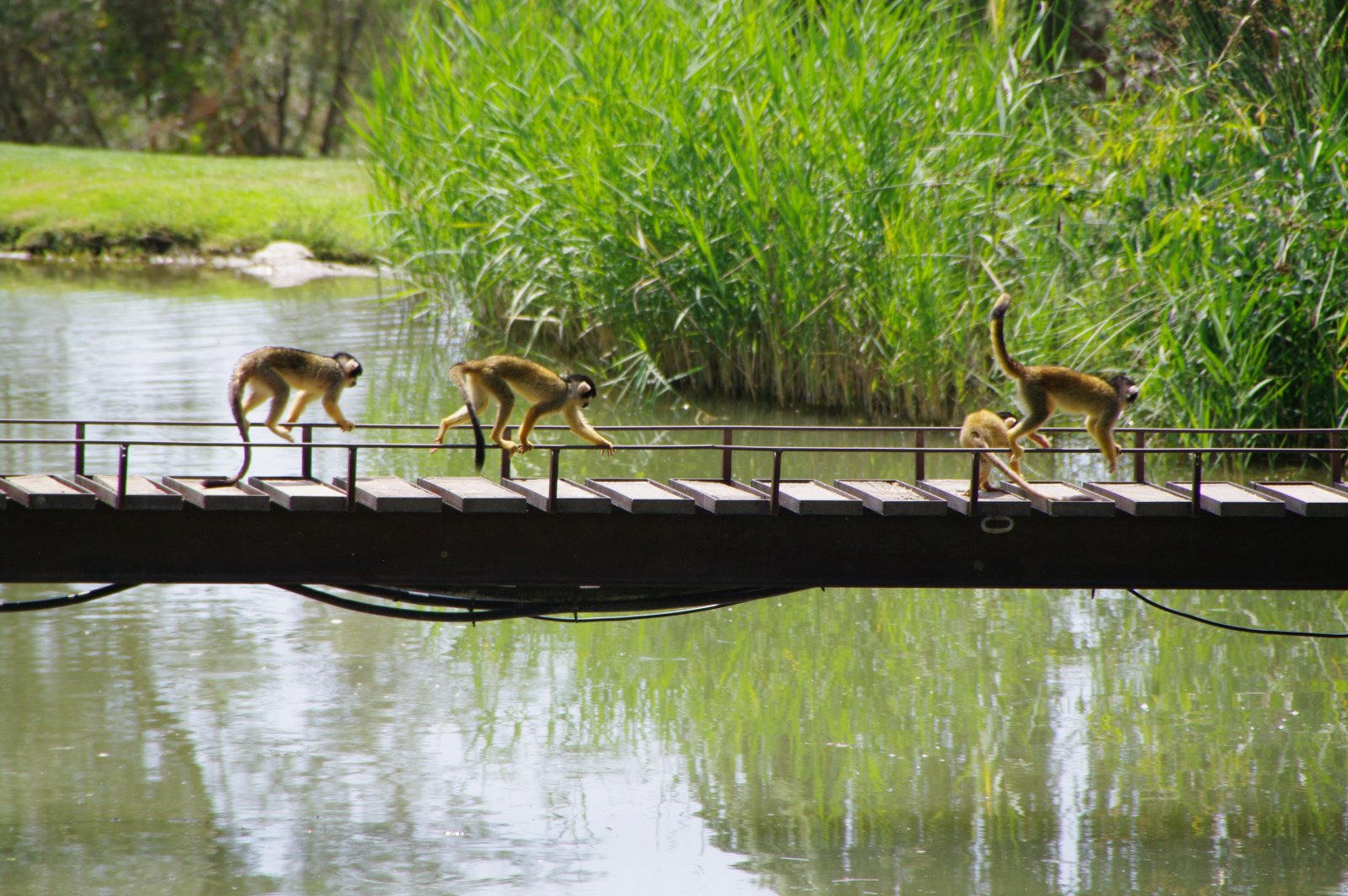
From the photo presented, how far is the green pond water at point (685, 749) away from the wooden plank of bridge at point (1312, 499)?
2.30 ft

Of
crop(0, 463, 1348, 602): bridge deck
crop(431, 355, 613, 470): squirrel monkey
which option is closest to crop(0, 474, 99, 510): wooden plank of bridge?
crop(0, 463, 1348, 602): bridge deck

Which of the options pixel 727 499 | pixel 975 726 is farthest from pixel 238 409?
pixel 975 726

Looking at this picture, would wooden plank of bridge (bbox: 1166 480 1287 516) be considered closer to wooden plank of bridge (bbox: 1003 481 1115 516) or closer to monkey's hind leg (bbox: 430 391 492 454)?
wooden plank of bridge (bbox: 1003 481 1115 516)

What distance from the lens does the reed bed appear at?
37.3ft

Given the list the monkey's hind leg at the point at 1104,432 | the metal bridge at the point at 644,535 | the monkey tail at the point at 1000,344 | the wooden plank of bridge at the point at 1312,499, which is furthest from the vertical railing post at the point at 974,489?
the wooden plank of bridge at the point at 1312,499

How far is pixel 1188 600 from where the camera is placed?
9.20 meters

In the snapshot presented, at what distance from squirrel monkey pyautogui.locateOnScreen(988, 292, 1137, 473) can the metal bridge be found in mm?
229

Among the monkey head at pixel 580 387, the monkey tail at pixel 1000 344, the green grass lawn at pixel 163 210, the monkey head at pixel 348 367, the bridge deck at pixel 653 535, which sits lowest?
the bridge deck at pixel 653 535

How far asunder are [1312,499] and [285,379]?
387 cm

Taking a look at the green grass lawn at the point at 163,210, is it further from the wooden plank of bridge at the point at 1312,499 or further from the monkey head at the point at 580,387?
the wooden plank of bridge at the point at 1312,499

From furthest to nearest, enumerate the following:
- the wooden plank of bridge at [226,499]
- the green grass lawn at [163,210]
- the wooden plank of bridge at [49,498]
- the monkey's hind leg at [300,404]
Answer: the green grass lawn at [163,210] → the monkey's hind leg at [300,404] → the wooden plank of bridge at [226,499] → the wooden plank of bridge at [49,498]

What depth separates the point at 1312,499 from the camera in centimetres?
601

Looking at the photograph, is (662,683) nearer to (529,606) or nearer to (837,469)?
(529,606)

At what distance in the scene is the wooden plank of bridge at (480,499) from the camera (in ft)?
18.9
